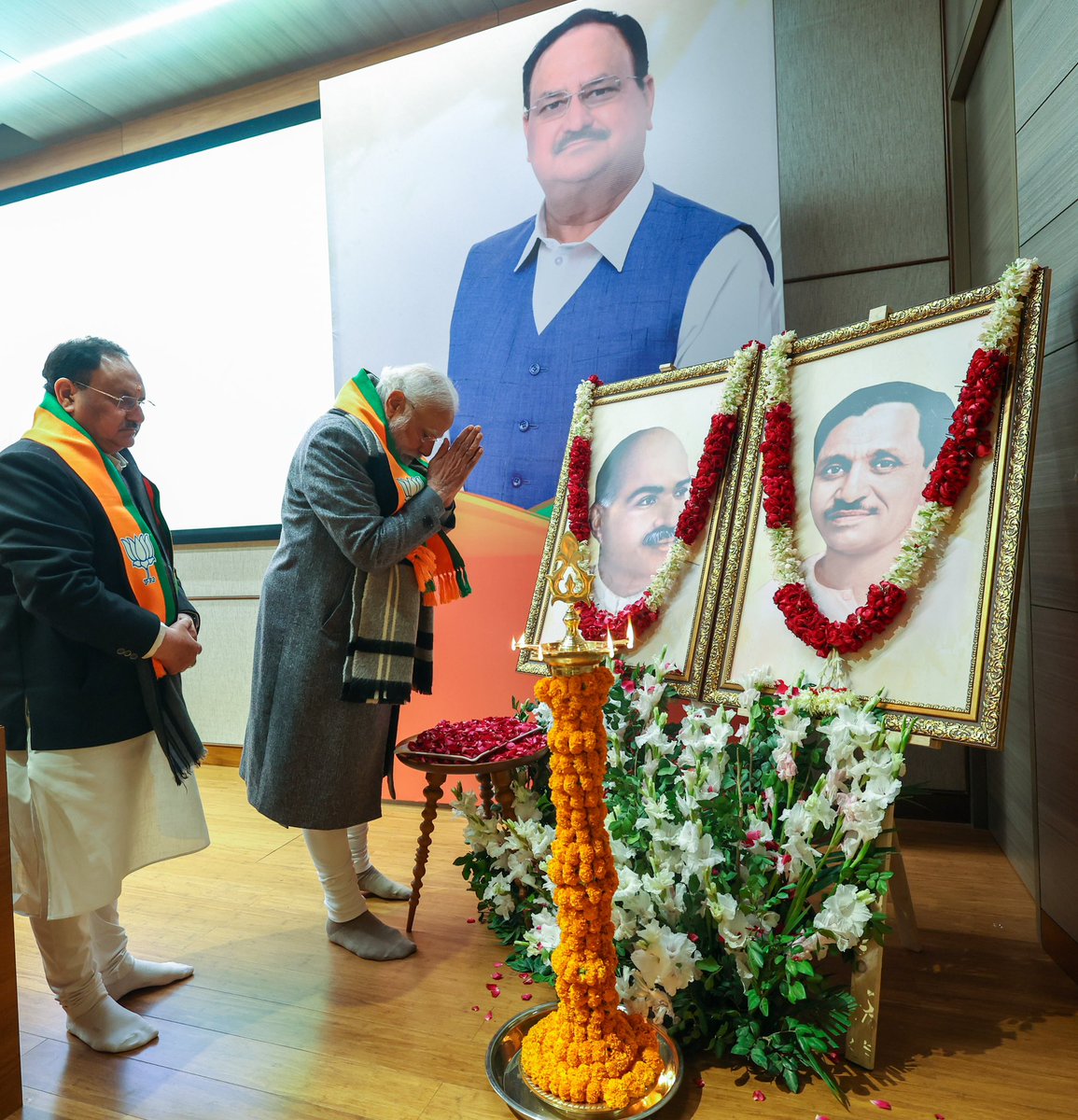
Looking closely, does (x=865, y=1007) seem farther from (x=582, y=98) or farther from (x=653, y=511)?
(x=582, y=98)

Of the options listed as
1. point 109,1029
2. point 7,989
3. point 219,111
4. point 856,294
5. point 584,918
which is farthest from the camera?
point 219,111

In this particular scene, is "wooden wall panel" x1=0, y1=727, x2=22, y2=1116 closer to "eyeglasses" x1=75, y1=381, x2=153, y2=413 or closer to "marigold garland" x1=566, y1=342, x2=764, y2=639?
"eyeglasses" x1=75, y1=381, x2=153, y2=413

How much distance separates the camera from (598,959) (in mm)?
1418

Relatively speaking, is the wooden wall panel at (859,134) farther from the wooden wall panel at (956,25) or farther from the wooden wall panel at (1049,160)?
the wooden wall panel at (1049,160)

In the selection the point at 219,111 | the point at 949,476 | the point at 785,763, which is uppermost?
the point at 219,111

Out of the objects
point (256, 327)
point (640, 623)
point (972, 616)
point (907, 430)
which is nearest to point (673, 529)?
point (640, 623)

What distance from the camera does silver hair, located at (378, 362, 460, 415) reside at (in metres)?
2.11

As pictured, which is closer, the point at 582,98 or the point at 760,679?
the point at 760,679

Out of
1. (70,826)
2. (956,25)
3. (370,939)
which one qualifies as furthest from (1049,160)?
(70,826)

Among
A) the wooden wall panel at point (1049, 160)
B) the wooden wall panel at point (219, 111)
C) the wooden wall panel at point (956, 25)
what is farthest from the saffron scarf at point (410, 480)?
the wooden wall panel at point (219, 111)

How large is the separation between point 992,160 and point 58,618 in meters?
2.86

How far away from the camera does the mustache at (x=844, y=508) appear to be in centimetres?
189

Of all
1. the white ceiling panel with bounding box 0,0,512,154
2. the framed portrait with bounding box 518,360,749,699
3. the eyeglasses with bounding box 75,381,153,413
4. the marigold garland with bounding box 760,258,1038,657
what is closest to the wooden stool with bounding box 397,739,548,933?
the framed portrait with bounding box 518,360,749,699

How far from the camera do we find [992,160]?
8.26ft
